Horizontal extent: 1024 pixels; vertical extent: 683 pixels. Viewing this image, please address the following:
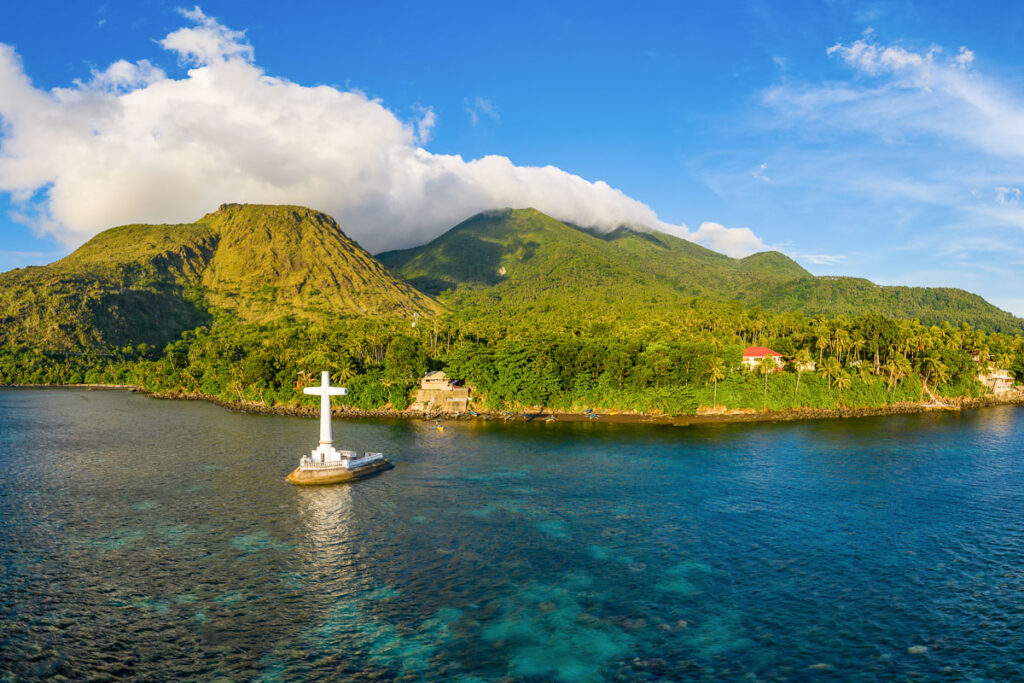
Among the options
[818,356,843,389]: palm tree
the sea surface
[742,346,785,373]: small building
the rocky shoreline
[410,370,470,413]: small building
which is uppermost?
[742,346,785,373]: small building

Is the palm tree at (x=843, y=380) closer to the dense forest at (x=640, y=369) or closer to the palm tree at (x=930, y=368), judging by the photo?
the dense forest at (x=640, y=369)

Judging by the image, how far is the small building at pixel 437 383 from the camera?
392ft

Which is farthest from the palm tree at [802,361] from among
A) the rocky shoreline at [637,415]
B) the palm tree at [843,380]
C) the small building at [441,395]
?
the small building at [441,395]

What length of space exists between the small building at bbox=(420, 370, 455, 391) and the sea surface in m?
44.0

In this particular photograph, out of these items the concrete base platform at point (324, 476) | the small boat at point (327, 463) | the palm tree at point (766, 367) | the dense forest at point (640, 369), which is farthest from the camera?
the palm tree at point (766, 367)

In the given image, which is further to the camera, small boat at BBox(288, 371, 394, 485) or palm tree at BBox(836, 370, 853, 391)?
palm tree at BBox(836, 370, 853, 391)

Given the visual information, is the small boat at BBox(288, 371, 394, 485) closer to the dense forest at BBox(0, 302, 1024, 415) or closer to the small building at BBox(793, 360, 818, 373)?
the dense forest at BBox(0, 302, 1024, 415)

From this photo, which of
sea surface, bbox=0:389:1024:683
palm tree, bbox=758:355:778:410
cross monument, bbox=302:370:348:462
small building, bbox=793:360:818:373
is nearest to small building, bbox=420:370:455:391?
sea surface, bbox=0:389:1024:683

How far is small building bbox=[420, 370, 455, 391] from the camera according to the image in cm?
11956

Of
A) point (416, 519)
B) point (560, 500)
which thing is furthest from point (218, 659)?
point (560, 500)

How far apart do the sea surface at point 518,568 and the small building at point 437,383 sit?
44.0m

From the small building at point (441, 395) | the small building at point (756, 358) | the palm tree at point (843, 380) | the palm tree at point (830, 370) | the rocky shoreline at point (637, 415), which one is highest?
the small building at point (756, 358)

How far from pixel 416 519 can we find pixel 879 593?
34889 millimetres

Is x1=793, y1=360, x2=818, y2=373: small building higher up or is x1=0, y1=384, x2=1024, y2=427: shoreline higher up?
x1=793, y1=360, x2=818, y2=373: small building
